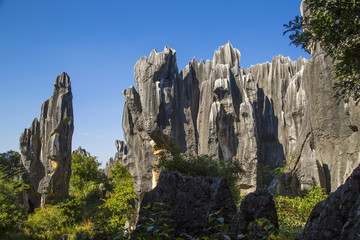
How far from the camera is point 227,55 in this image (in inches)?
1200

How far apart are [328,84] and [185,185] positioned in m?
6.32

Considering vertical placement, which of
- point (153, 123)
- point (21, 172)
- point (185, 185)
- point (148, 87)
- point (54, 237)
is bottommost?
point (54, 237)

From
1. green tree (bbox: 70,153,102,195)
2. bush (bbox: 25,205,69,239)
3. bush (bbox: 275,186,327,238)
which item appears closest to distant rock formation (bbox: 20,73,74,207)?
bush (bbox: 25,205,69,239)

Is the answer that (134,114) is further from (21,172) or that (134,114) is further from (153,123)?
(21,172)

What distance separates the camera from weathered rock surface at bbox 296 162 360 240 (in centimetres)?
264

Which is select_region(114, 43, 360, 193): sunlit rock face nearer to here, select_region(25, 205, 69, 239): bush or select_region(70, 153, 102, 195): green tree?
select_region(25, 205, 69, 239): bush

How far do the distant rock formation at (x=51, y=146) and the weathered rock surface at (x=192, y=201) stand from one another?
2325 cm

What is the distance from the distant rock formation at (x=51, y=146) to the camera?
26250 mm

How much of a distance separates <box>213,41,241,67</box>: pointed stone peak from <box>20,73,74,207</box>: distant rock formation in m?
15.0

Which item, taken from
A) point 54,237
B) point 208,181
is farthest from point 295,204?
point 54,237

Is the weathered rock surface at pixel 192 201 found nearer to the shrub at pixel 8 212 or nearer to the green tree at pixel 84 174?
the shrub at pixel 8 212

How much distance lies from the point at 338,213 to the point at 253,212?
1.58m

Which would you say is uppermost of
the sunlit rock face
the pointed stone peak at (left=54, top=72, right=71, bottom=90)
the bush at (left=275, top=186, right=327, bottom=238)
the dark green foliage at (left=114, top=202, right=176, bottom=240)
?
the pointed stone peak at (left=54, top=72, right=71, bottom=90)

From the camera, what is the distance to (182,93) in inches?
1028
